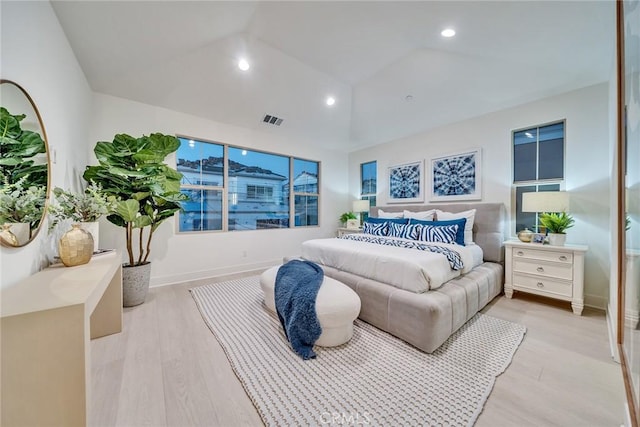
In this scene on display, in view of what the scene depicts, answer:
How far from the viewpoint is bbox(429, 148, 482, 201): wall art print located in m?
3.56

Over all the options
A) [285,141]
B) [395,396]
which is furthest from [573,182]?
[285,141]

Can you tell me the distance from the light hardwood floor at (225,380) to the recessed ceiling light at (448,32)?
310cm

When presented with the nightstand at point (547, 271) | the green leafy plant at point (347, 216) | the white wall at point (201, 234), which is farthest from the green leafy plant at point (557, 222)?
the white wall at point (201, 234)

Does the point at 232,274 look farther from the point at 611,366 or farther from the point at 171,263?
the point at 611,366

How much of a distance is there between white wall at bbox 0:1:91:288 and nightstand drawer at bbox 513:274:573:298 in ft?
14.4

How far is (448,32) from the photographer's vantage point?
8.24 feet

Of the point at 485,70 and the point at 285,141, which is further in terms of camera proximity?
the point at 285,141

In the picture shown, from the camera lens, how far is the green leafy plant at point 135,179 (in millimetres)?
2428

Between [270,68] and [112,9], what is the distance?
1.67 meters

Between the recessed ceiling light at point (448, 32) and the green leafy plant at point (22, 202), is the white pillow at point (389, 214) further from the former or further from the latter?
the green leafy plant at point (22, 202)

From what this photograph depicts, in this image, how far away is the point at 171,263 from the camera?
343 cm

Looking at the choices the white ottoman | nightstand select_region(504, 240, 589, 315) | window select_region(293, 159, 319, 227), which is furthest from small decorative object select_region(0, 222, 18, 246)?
nightstand select_region(504, 240, 589, 315)

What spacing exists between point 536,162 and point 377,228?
2280 mm

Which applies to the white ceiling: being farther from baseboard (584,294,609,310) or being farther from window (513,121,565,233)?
baseboard (584,294,609,310)
